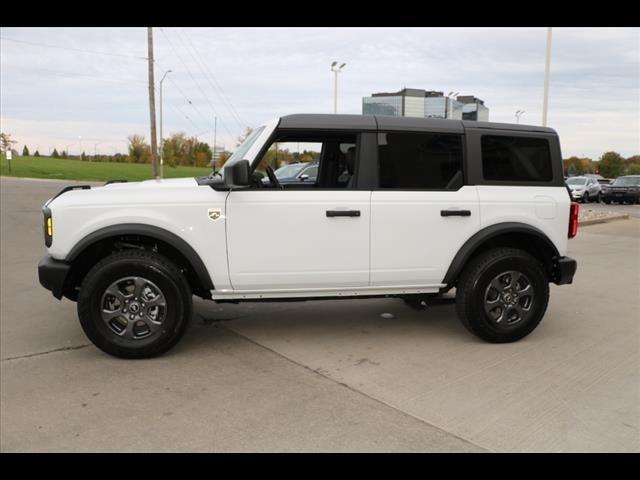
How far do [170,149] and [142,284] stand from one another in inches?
3802

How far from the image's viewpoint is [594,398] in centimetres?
370

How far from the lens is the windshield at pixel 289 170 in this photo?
548 cm

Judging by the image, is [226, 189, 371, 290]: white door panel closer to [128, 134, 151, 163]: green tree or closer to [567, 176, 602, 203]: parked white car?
[567, 176, 602, 203]: parked white car

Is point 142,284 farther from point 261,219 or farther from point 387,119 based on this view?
point 387,119

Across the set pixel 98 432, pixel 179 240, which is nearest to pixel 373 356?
pixel 179 240

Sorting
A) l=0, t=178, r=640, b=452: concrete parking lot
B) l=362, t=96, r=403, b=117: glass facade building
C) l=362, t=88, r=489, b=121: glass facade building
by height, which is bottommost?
l=0, t=178, r=640, b=452: concrete parking lot

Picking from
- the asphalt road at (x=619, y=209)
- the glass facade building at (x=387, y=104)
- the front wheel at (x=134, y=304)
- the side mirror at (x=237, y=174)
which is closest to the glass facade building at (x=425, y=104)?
the glass facade building at (x=387, y=104)

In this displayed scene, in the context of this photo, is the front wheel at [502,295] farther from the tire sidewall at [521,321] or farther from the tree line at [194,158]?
the tree line at [194,158]

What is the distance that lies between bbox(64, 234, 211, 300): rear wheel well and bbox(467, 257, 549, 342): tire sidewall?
232 centimetres

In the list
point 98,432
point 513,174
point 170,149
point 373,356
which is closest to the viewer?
point 98,432

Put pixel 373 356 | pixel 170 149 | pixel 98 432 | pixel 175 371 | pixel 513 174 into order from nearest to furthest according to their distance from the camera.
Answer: pixel 98 432
pixel 175 371
pixel 373 356
pixel 513 174
pixel 170 149

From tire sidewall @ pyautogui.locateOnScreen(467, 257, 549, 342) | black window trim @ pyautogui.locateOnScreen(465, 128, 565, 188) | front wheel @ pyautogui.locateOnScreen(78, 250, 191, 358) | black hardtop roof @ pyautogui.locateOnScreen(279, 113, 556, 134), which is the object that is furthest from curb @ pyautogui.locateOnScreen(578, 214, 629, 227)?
front wheel @ pyautogui.locateOnScreen(78, 250, 191, 358)

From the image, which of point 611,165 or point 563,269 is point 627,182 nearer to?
point 563,269

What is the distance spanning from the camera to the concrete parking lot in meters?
3.14
